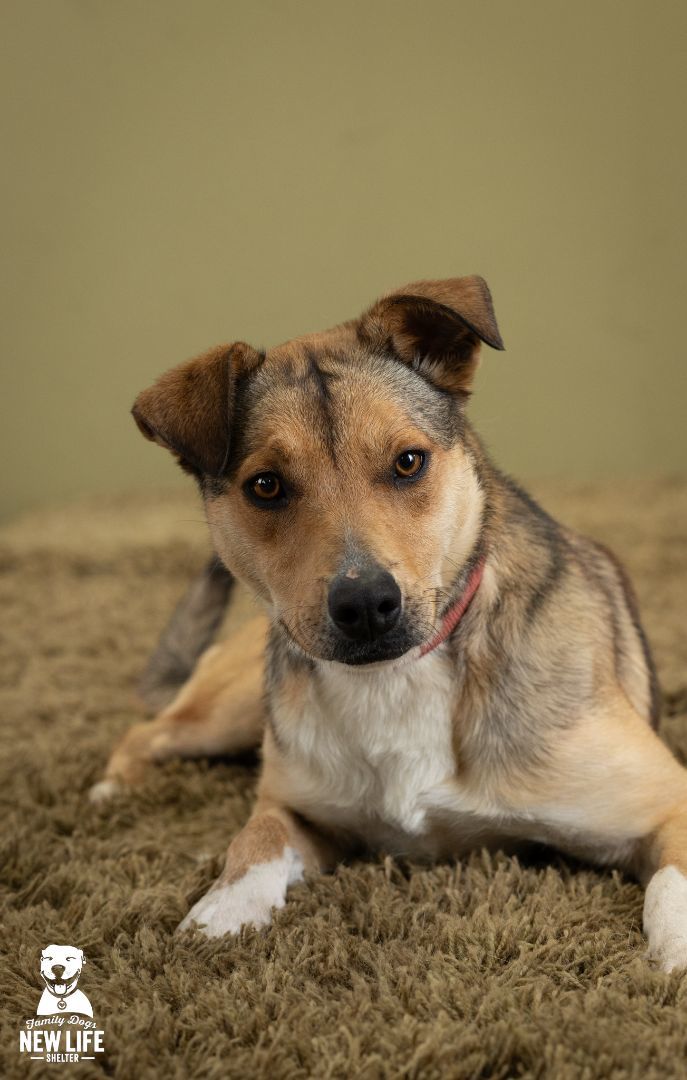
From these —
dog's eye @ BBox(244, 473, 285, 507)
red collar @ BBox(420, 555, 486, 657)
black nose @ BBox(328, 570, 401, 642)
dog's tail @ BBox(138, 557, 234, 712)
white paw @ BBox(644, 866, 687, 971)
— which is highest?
dog's eye @ BBox(244, 473, 285, 507)

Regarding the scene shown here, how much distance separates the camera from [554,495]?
668 cm

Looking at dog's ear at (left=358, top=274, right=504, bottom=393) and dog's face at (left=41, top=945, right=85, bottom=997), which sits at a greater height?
dog's ear at (left=358, top=274, right=504, bottom=393)

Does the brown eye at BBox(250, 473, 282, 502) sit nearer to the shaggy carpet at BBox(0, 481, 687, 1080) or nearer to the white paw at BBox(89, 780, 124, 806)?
the shaggy carpet at BBox(0, 481, 687, 1080)

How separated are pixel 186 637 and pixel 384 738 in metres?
1.59

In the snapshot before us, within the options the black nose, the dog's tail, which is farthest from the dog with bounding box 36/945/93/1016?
the dog's tail

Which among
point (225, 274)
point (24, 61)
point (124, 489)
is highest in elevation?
point (24, 61)

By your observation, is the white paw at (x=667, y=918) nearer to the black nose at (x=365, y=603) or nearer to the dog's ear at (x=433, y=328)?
the black nose at (x=365, y=603)

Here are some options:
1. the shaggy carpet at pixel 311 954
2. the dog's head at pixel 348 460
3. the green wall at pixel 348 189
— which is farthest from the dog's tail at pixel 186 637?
the green wall at pixel 348 189

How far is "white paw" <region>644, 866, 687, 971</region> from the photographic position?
6.64 feet

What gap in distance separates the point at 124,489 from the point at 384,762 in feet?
19.1

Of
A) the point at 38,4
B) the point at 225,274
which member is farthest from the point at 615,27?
the point at 38,4

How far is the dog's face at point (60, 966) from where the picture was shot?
2.06 m

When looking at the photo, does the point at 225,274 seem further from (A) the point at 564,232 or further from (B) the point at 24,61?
(A) the point at 564,232

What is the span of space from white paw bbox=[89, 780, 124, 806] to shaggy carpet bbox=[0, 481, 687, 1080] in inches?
2.2
